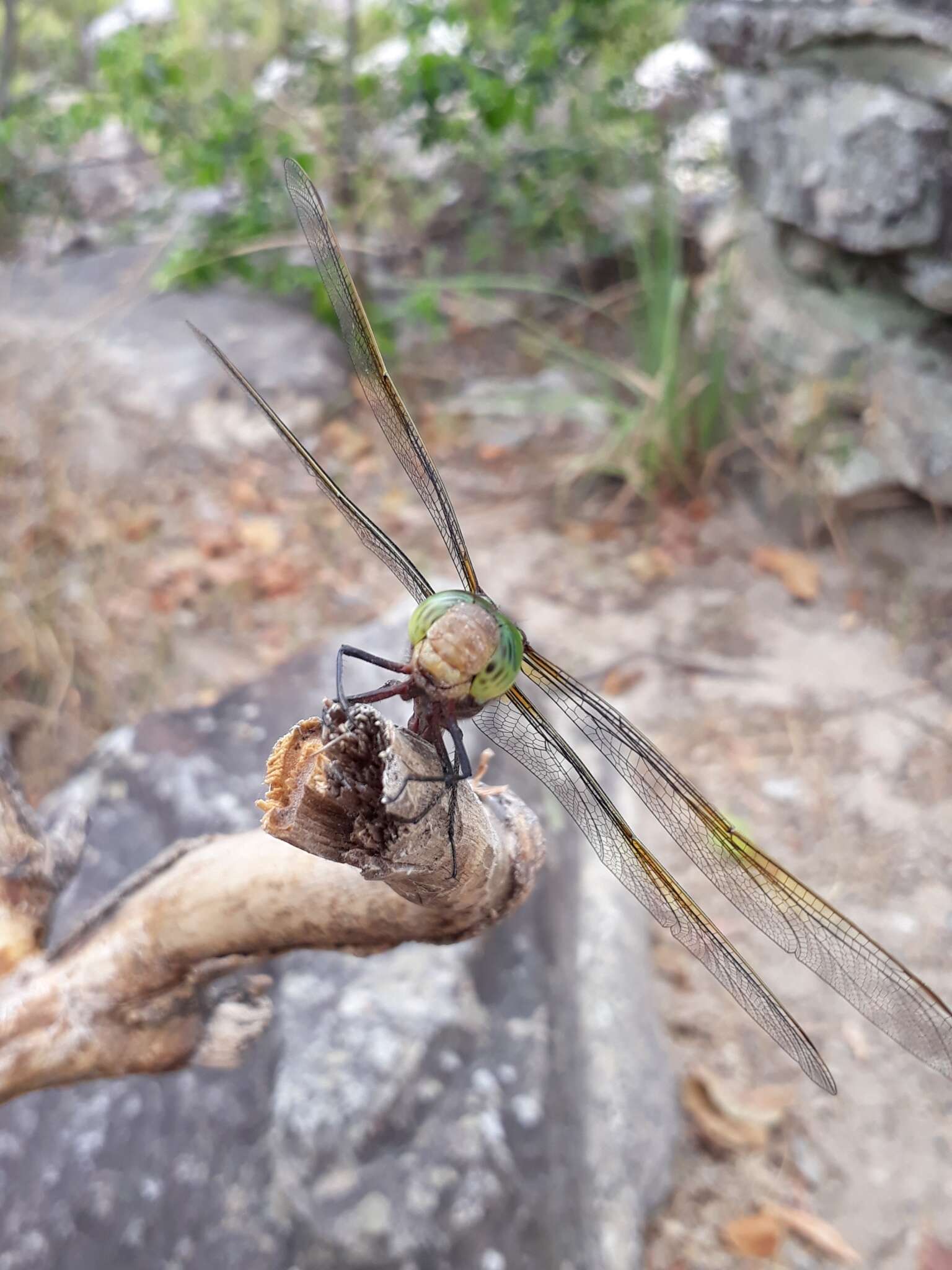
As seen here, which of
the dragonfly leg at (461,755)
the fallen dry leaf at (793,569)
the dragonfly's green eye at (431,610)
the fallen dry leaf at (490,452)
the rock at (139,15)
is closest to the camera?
the dragonfly leg at (461,755)

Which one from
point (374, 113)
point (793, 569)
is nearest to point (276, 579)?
point (793, 569)

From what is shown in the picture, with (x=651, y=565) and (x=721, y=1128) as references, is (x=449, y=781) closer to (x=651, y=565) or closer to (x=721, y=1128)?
(x=721, y=1128)

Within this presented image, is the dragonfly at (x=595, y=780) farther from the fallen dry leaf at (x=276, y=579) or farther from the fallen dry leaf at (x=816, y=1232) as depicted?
the fallen dry leaf at (x=276, y=579)

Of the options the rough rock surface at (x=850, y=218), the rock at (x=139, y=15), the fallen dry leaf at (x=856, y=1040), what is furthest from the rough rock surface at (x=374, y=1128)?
the rock at (x=139, y=15)

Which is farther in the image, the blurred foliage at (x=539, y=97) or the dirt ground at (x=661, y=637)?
the blurred foliage at (x=539, y=97)

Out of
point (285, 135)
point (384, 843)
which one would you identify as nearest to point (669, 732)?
point (384, 843)

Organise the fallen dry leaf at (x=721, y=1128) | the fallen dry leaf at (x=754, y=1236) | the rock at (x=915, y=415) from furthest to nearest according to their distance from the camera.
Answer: the rock at (x=915, y=415)
the fallen dry leaf at (x=721, y=1128)
the fallen dry leaf at (x=754, y=1236)

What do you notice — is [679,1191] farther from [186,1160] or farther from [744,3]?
[744,3]
